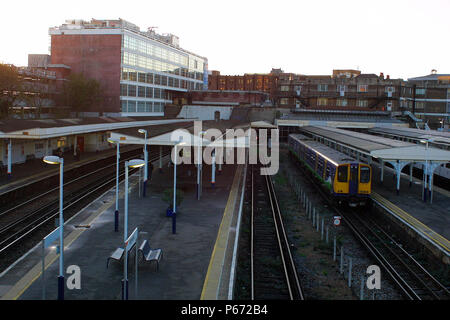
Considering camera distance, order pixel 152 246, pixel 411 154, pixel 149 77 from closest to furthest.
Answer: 1. pixel 152 246
2. pixel 411 154
3. pixel 149 77

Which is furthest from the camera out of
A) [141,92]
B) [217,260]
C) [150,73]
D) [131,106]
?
[150,73]

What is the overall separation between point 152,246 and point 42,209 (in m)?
9.37

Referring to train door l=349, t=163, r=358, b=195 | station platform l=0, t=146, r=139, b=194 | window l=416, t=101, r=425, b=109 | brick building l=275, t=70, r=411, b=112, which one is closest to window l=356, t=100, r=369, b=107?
brick building l=275, t=70, r=411, b=112

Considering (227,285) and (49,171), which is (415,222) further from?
(49,171)

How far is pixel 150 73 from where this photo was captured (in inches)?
2938

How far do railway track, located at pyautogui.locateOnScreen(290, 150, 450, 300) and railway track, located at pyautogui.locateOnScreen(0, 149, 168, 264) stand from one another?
14034 millimetres

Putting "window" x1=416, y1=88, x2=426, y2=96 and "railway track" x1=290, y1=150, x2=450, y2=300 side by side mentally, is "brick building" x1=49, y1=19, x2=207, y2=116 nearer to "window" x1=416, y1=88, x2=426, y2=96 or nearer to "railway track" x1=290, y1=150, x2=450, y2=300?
"railway track" x1=290, y1=150, x2=450, y2=300

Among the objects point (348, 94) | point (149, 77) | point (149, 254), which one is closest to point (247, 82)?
point (348, 94)

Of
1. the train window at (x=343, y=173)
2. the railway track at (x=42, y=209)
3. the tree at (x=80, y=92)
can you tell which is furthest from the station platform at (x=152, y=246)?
the tree at (x=80, y=92)

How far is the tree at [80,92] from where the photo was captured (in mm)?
59969

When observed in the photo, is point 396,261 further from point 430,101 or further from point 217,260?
point 430,101

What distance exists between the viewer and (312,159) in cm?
3225
